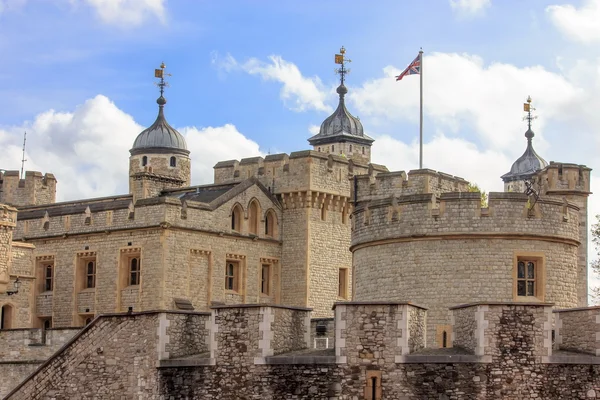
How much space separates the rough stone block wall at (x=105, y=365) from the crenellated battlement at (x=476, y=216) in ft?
22.5

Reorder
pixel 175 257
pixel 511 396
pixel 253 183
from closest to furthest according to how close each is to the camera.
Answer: pixel 511 396 < pixel 175 257 < pixel 253 183

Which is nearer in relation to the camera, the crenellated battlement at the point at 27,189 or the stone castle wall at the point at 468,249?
the stone castle wall at the point at 468,249

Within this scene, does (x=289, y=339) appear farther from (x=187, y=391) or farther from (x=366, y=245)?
(x=366, y=245)

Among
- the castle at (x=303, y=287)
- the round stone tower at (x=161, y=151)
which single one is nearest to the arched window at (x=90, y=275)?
the castle at (x=303, y=287)

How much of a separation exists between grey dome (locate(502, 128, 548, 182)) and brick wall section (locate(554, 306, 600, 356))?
189ft

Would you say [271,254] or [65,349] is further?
[271,254]

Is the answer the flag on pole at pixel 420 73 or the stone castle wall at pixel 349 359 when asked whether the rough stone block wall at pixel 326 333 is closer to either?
the stone castle wall at pixel 349 359

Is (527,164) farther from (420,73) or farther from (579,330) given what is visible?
(579,330)

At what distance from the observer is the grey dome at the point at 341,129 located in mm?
81500

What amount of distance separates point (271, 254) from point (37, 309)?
8.60 meters

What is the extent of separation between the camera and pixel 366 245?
38719 mm

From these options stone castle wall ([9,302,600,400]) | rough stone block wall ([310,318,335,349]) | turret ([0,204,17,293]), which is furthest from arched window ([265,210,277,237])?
stone castle wall ([9,302,600,400])

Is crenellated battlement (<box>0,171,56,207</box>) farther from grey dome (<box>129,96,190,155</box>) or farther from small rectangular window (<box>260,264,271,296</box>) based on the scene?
small rectangular window (<box>260,264,271,296</box>)

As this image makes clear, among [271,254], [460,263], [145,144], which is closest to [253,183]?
[271,254]
